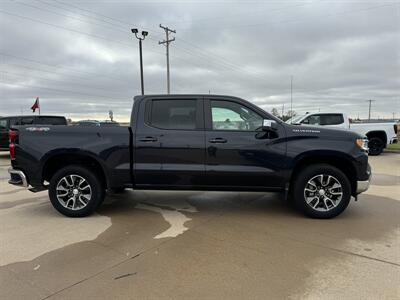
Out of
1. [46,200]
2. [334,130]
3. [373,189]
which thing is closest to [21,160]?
[46,200]

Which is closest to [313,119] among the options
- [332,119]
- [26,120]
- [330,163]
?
[332,119]

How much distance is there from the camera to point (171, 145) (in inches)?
203

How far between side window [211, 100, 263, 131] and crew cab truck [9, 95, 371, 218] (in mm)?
15

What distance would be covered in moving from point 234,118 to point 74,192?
2.78 m

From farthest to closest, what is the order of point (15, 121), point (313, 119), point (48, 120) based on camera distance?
1. point (48, 120)
2. point (15, 121)
3. point (313, 119)

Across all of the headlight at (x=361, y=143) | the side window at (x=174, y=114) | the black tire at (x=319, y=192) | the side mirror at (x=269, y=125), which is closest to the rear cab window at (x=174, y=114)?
the side window at (x=174, y=114)

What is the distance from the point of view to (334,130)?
515cm

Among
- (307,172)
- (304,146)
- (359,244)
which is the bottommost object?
(359,244)

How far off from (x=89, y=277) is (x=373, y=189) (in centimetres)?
633

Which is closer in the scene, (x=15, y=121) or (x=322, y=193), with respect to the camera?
(x=322, y=193)

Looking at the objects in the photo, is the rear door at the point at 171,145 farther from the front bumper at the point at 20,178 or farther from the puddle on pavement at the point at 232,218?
the front bumper at the point at 20,178

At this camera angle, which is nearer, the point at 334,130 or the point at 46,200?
the point at 334,130

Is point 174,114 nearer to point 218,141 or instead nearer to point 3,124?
point 218,141

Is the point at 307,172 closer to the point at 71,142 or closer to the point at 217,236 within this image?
the point at 217,236
